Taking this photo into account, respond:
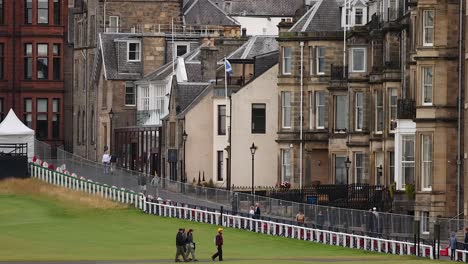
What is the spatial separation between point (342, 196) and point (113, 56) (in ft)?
158

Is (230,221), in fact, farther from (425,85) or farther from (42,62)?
(42,62)

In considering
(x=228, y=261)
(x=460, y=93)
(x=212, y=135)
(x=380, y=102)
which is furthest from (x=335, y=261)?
(x=212, y=135)

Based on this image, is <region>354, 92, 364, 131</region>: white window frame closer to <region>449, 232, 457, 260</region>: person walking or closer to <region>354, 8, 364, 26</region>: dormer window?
<region>354, 8, 364, 26</region>: dormer window

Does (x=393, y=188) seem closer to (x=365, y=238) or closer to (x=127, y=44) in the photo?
(x=365, y=238)

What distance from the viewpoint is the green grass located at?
11031cm

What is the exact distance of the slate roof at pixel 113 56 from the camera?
180 metres

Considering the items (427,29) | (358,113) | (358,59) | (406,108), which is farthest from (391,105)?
(427,29)

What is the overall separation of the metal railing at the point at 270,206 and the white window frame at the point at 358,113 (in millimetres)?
8624

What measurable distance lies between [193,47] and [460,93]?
63688 millimetres

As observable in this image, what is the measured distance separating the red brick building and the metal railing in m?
31.9

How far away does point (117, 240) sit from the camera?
121 m

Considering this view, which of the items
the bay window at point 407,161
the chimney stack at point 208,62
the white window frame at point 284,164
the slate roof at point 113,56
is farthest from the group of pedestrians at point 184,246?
the slate roof at point 113,56

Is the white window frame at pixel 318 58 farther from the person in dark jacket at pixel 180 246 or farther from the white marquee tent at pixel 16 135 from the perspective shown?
the person in dark jacket at pixel 180 246

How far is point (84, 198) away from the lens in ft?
471
